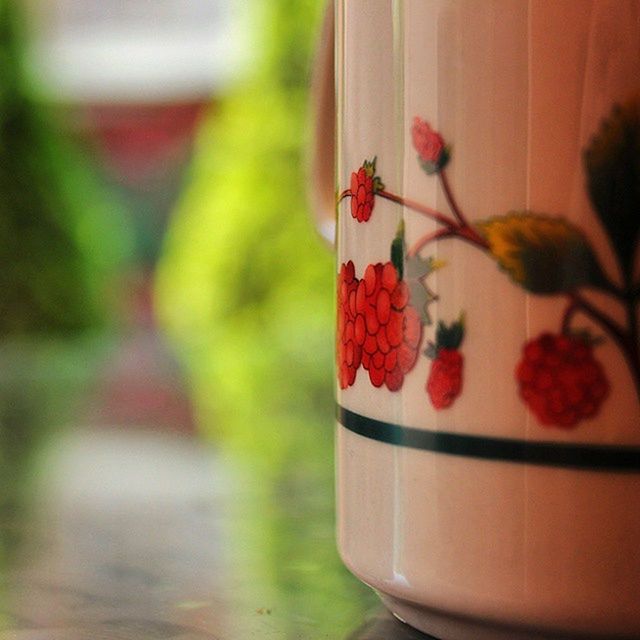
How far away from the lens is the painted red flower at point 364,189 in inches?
10.4

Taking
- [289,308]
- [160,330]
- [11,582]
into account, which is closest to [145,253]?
[160,330]

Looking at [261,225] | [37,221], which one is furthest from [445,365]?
[37,221]

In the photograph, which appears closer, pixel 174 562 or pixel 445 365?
pixel 445 365

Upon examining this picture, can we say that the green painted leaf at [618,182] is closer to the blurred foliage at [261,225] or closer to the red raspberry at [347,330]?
the red raspberry at [347,330]

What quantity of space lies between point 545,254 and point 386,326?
2.0 inches

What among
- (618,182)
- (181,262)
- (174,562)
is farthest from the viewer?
(181,262)

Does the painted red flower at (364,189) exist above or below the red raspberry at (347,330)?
above

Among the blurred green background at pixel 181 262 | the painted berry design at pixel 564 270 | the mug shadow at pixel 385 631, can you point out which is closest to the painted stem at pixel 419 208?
the painted berry design at pixel 564 270

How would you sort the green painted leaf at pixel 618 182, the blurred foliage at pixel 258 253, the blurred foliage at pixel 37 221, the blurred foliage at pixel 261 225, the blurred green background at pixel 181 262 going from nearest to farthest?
the green painted leaf at pixel 618 182 < the blurred green background at pixel 181 262 < the blurred foliage at pixel 258 253 < the blurred foliage at pixel 261 225 < the blurred foliage at pixel 37 221

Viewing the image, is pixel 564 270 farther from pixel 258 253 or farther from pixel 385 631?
pixel 258 253

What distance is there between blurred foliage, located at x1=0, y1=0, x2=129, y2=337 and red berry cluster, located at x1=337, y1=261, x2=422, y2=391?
2.21 metres

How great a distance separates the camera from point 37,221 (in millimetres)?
2502

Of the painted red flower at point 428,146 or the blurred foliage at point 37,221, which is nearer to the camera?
the painted red flower at point 428,146

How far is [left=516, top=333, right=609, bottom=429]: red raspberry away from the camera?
23 centimetres
